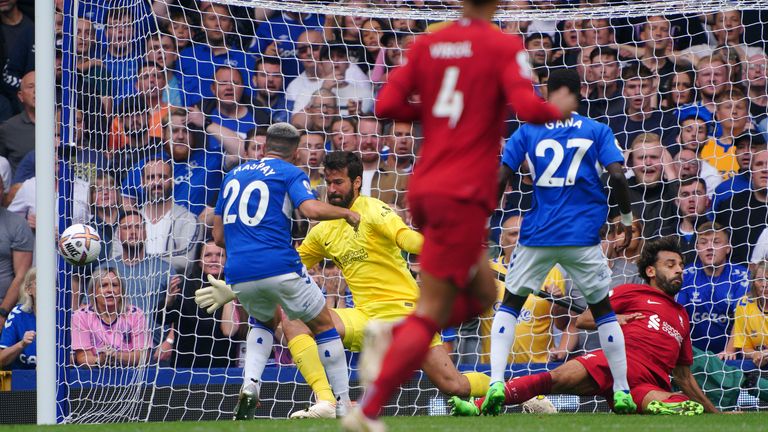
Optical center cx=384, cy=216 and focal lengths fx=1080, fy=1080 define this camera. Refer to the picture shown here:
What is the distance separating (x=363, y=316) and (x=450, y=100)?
396 centimetres

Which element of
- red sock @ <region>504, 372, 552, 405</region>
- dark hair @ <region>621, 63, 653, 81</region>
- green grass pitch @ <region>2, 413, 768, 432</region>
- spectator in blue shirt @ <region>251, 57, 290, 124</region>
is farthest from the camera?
spectator in blue shirt @ <region>251, 57, 290, 124</region>

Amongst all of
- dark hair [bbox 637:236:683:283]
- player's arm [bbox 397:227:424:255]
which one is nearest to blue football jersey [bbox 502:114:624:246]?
player's arm [bbox 397:227:424:255]

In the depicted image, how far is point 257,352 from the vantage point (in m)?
7.36

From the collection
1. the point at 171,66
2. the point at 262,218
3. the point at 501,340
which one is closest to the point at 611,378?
the point at 501,340

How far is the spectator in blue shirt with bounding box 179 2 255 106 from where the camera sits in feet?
34.2

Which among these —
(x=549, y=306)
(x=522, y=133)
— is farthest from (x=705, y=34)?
(x=522, y=133)

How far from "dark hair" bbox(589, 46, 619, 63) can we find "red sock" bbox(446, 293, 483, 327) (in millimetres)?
6443

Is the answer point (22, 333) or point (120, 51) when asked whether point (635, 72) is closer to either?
point (120, 51)

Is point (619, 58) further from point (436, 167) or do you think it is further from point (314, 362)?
point (436, 167)

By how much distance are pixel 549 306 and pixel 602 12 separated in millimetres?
2691

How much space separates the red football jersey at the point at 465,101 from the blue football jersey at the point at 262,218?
2.74 meters

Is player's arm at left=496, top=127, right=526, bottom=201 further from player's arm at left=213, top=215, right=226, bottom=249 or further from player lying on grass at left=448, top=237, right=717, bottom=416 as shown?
player's arm at left=213, top=215, right=226, bottom=249

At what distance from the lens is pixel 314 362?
24.8ft

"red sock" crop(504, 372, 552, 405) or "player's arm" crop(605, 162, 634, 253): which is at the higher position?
"player's arm" crop(605, 162, 634, 253)
